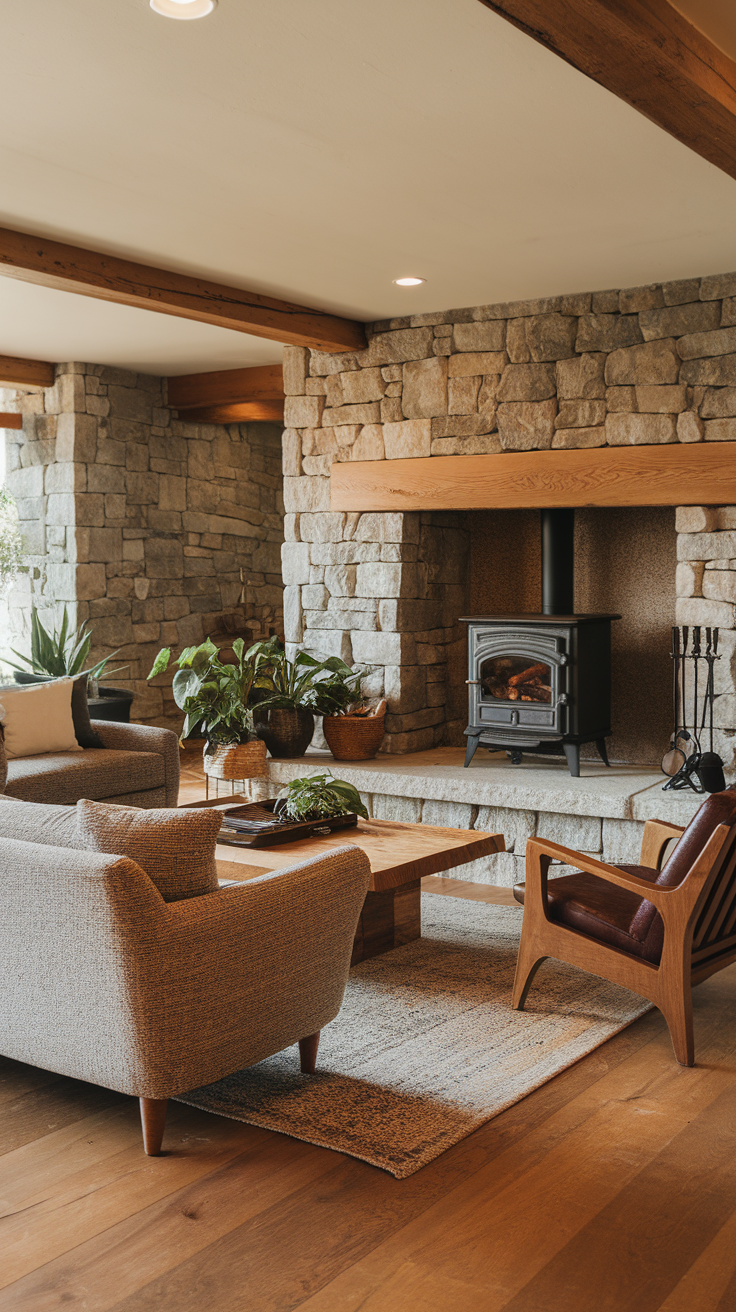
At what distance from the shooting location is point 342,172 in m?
3.58

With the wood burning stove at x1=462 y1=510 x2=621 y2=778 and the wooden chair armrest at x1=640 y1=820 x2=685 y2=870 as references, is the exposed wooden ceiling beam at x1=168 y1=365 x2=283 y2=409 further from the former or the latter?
the wooden chair armrest at x1=640 y1=820 x2=685 y2=870

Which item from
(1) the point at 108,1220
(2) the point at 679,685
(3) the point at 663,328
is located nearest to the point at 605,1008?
(1) the point at 108,1220

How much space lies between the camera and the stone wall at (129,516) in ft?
23.5

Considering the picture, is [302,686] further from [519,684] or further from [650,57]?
[650,57]

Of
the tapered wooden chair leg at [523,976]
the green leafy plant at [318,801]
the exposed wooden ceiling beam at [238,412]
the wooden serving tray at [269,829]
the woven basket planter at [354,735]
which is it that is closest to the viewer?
the tapered wooden chair leg at [523,976]

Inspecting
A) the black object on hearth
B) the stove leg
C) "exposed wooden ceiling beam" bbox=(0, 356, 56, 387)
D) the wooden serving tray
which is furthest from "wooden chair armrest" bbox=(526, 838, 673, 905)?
"exposed wooden ceiling beam" bbox=(0, 356, 56, 387)

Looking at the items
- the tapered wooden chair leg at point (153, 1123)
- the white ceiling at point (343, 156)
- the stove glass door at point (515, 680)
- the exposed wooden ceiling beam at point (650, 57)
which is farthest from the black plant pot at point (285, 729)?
the exposed wooden ceiling beam at point (650, 57)

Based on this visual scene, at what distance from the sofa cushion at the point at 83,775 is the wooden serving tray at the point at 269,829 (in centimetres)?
104

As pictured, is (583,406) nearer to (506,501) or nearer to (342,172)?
(506,501)

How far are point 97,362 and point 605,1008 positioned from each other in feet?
17.2

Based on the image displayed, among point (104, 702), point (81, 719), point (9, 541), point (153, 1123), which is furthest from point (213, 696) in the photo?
point (153, 1123)

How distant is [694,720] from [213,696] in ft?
7.25

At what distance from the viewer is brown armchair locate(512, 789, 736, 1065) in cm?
299

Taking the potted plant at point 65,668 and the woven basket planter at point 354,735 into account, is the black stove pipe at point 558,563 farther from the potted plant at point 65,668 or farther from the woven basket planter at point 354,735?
the potted plant at point 65,668
